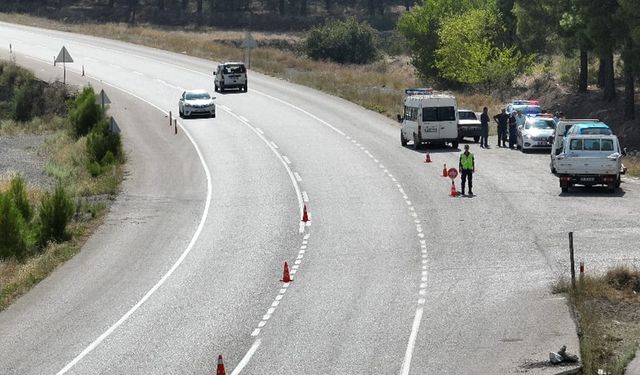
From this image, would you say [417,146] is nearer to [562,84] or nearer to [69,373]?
[562,84]

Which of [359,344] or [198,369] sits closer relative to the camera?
[198,369]

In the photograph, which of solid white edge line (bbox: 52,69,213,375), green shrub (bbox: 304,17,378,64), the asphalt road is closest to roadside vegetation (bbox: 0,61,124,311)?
the asphalt road

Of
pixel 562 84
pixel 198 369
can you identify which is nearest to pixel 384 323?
pixel 198 369

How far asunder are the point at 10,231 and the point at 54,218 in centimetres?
189

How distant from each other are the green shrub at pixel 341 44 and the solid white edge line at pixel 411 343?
81.7m

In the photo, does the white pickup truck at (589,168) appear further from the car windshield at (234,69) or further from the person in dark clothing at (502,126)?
the car windshield at (234,69)

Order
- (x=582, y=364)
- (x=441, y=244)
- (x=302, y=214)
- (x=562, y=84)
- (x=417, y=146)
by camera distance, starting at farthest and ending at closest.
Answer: (x=562, y=84)
(x=417, y=146)
(x=302, y=214)
(x=441, y=244)
(x=582, y=364)

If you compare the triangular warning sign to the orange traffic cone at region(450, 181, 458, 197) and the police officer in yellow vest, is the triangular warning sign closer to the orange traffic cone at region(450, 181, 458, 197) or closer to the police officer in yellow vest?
the orange traffic cone at region(450, 181, 458, 197)

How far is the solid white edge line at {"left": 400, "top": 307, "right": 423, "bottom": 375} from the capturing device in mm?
19609

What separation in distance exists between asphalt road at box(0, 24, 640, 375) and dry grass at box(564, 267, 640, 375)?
1.48 feet

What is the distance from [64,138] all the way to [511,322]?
40.1 meters

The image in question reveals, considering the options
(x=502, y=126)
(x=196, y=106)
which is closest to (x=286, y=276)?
(x=502, y=126)

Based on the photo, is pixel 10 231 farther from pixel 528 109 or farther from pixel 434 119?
pixel 528 109

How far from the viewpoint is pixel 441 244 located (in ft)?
103
